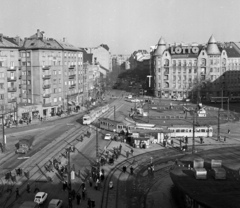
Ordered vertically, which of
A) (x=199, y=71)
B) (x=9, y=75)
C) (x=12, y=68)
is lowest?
(x=9, y=75)

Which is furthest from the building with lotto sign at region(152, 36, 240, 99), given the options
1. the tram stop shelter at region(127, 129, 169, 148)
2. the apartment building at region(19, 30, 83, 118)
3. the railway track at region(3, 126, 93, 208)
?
the tram stop shelter at region(127, 129, 169, 148)

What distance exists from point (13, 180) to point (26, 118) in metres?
37.3

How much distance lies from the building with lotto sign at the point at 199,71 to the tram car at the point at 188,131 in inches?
2068

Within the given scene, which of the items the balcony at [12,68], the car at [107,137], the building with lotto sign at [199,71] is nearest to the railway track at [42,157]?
the car at [107,137]

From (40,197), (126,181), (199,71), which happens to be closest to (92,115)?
(126,181)

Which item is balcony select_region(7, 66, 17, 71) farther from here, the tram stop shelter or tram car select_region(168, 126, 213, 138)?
tram car select_region(168, 126, 213, 138)

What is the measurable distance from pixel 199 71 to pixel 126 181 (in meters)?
79.4

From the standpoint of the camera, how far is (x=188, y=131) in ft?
181

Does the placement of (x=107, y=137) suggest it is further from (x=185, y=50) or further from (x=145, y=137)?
(x=185, y=50)

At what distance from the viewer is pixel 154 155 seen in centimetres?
4559

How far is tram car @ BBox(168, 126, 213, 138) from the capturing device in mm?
55000

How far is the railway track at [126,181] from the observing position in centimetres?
3088

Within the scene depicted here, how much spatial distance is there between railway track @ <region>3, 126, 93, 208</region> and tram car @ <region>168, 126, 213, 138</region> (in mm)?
14377

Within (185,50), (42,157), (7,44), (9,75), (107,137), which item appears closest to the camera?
(42,157)
